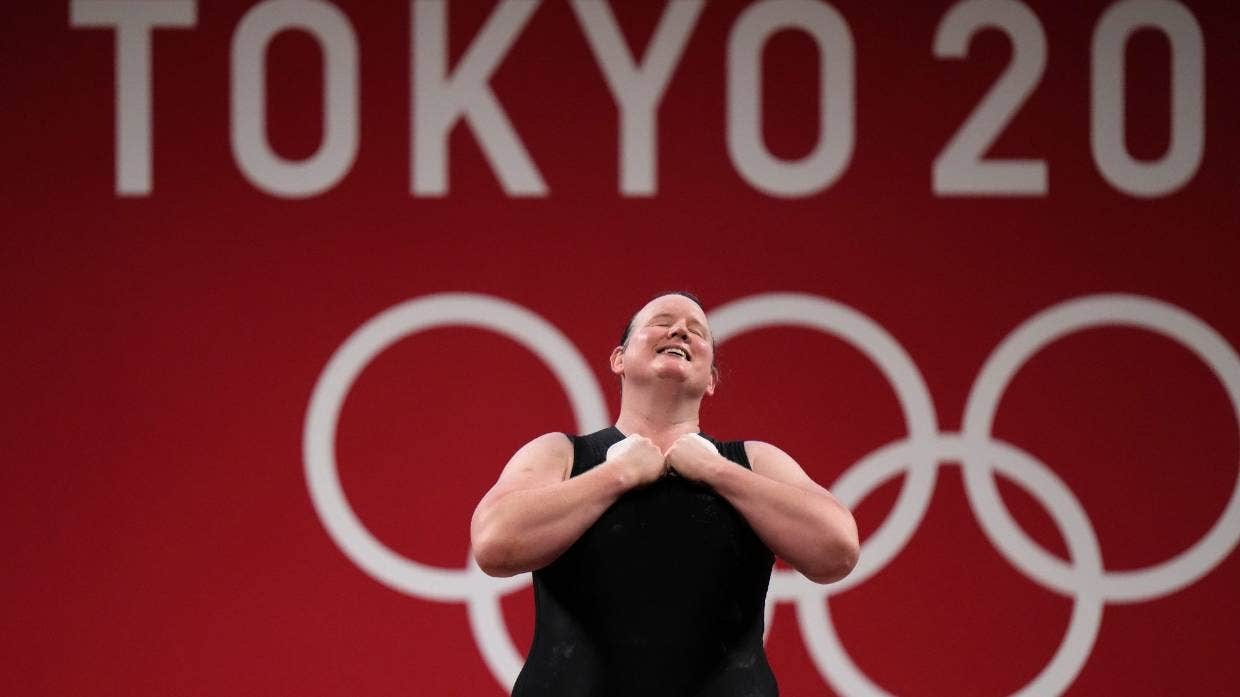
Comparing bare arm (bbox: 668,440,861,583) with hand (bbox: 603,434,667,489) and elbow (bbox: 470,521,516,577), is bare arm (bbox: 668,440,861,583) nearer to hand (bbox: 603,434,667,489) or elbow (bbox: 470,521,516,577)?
hand (bbox: 603,434,667,489)

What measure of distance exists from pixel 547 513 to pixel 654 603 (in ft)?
0.82

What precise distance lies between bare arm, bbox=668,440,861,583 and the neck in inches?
7.7

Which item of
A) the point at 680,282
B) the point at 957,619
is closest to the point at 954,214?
the point at 680,282

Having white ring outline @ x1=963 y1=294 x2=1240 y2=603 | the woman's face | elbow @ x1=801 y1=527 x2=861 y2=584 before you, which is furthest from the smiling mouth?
white ring outline @ x1=963 y1=294 x2=1240 y2=603

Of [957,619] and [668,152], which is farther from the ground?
[668,152]

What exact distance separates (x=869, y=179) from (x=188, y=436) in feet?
6.81

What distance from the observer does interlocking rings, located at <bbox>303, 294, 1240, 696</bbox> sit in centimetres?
396

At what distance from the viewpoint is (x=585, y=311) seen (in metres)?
4.05

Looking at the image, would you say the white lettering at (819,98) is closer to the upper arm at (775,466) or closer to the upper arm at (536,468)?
the upper arm at (775,466)

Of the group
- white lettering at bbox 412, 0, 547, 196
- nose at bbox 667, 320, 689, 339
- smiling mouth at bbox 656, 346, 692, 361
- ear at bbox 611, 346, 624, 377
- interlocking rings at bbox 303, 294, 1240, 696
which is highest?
white lettering at bbox 412, 0, 547, 196

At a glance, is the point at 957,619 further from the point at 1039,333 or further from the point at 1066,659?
the point at 1039,333

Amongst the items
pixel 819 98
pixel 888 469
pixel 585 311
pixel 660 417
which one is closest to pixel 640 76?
pixel 819 98

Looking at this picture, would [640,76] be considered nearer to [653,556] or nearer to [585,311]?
[585,311]

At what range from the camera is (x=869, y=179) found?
160 inches
